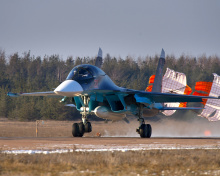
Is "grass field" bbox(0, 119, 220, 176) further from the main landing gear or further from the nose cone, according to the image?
the main landing gear

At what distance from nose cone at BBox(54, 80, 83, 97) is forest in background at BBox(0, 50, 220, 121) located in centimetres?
4028

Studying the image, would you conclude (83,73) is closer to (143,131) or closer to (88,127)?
(88,127)

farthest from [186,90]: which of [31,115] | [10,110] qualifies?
[10,110]

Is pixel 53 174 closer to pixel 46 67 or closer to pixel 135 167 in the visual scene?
pixel 135 167

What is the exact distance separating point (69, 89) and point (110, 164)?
457 inches

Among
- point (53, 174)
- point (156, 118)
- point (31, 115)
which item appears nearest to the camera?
point (53, 174)

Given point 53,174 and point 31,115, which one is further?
point 31,115

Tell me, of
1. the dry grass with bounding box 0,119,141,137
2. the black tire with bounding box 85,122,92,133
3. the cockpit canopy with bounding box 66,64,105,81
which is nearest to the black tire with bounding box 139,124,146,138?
the black tire with bounding box 85,122,92,133

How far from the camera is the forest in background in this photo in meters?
65.6

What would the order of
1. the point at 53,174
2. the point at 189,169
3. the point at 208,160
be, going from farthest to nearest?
Answer: the point at 208,160 < the point at 189,169 < the point at 53,174

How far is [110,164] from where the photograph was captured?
38.0 ft

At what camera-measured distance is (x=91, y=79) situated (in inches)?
970

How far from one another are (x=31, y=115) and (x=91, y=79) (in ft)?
140

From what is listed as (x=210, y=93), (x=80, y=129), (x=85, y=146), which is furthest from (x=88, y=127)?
(x=210, y=93)
